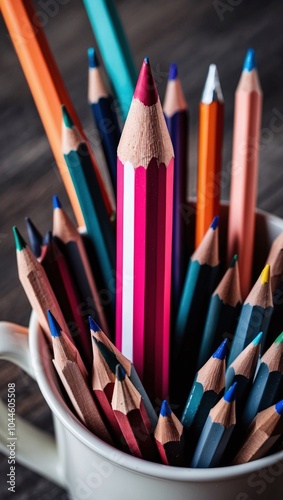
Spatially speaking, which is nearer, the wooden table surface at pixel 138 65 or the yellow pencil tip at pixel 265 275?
the yellow pencil tip at pixel 265 275

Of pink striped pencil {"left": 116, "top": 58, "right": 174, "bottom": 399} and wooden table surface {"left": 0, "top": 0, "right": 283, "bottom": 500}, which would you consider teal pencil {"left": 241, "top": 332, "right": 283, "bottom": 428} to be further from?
wooden table surface {"left": 0, "top": 0, "right": 283, "bottom": 500}

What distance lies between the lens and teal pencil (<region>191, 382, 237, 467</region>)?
294 millimetres

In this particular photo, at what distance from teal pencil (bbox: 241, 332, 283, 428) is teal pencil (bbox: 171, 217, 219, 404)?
0.15 feet

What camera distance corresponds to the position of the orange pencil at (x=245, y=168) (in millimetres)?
352

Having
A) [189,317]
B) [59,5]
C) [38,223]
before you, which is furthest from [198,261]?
[59,5]

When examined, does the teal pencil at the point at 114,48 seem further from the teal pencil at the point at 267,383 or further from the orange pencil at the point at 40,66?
the teal pencil at the point at 267,383

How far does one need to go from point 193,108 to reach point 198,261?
24 centimetres

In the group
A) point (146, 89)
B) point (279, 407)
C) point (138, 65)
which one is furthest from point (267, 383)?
point (138, 65)

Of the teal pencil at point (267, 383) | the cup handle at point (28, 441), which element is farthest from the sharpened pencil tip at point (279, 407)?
the cup handle at point (28, 441)

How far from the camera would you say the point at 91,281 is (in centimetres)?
36

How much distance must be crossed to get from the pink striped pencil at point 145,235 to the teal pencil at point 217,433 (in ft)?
0.13

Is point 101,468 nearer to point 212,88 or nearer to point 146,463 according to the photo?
point 146,463

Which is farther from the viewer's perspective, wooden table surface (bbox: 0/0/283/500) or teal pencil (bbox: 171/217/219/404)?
wooden table surface (bbox: 0/0/283/500)

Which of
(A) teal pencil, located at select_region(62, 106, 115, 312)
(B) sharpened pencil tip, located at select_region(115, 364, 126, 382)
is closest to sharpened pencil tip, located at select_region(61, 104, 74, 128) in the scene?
(A) teal pencil, located at select_region(62, 106, 115, 312)
